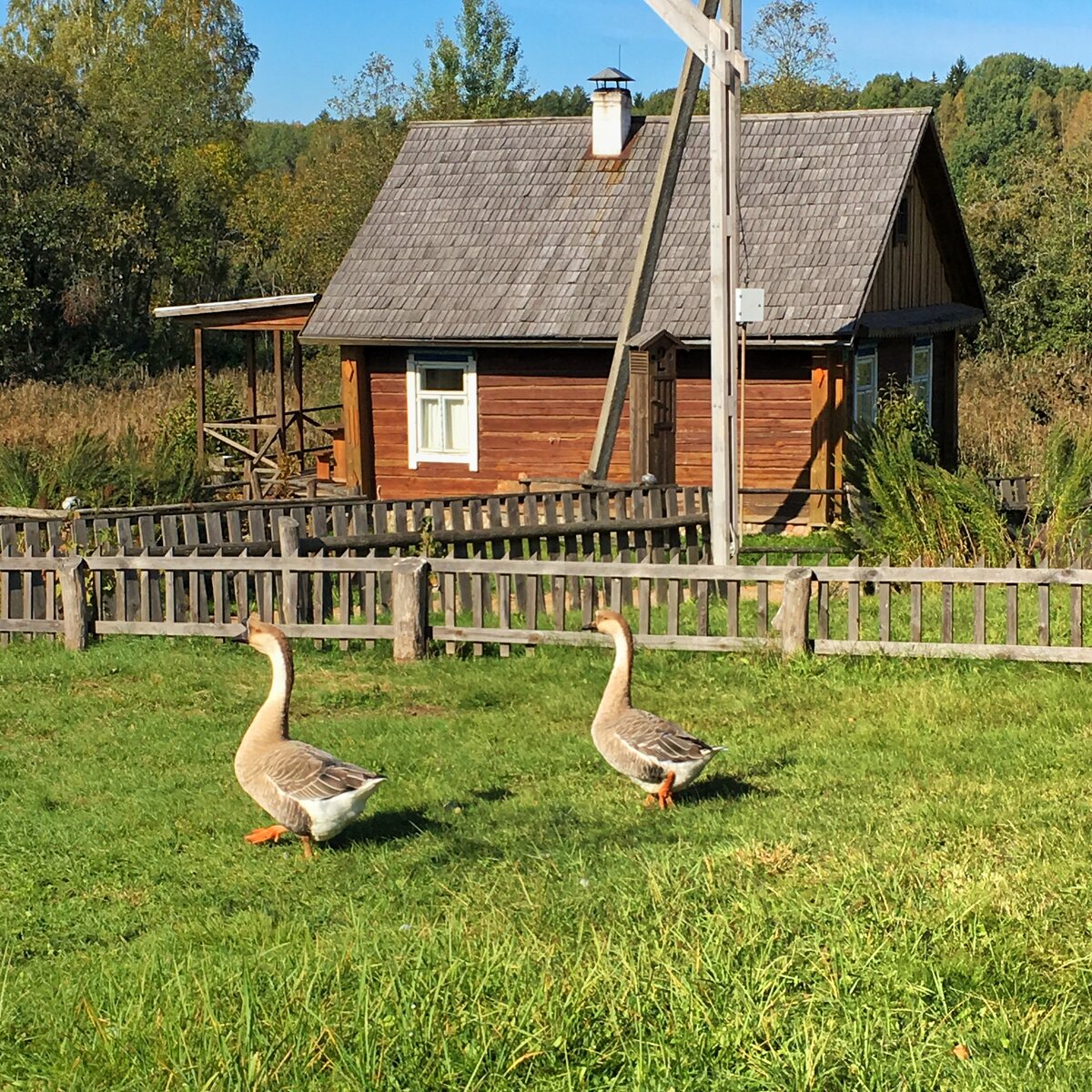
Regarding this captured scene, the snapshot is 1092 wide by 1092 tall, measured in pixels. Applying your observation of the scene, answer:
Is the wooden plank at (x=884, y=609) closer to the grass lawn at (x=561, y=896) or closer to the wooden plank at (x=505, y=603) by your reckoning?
the grass lawn at (x=561, y=896)

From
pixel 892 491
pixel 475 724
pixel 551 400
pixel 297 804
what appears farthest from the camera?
pixel 551 400

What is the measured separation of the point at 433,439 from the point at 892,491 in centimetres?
1088

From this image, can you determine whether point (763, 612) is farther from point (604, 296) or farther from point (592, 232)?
point (592, 232)

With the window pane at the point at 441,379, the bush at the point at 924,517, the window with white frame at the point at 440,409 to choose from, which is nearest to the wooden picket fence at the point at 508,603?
the bush at the point at 924,517

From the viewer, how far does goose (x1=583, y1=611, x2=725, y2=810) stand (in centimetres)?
720

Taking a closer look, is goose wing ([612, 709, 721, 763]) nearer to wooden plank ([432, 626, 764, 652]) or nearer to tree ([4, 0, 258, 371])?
wooden plank ([432, 626, 764, 652])

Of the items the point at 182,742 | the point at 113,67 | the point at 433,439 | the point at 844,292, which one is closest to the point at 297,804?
the point at 182,742

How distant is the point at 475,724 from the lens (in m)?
9.20

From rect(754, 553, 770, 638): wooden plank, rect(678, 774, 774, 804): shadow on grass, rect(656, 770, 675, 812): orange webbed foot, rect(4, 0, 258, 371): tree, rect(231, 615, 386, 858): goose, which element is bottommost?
rect(678, 774, 774, 804): shadow on grass

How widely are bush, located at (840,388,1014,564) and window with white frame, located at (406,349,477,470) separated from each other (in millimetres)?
9624

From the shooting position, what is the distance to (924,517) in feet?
42.2

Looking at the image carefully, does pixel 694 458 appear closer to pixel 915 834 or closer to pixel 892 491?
pixel 892 491

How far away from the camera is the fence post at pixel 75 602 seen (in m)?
11.7

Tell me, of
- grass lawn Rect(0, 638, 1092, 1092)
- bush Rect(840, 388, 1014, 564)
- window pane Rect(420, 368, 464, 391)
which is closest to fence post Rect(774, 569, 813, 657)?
grass lawn Rect(0, 638, 1092, 1092)
